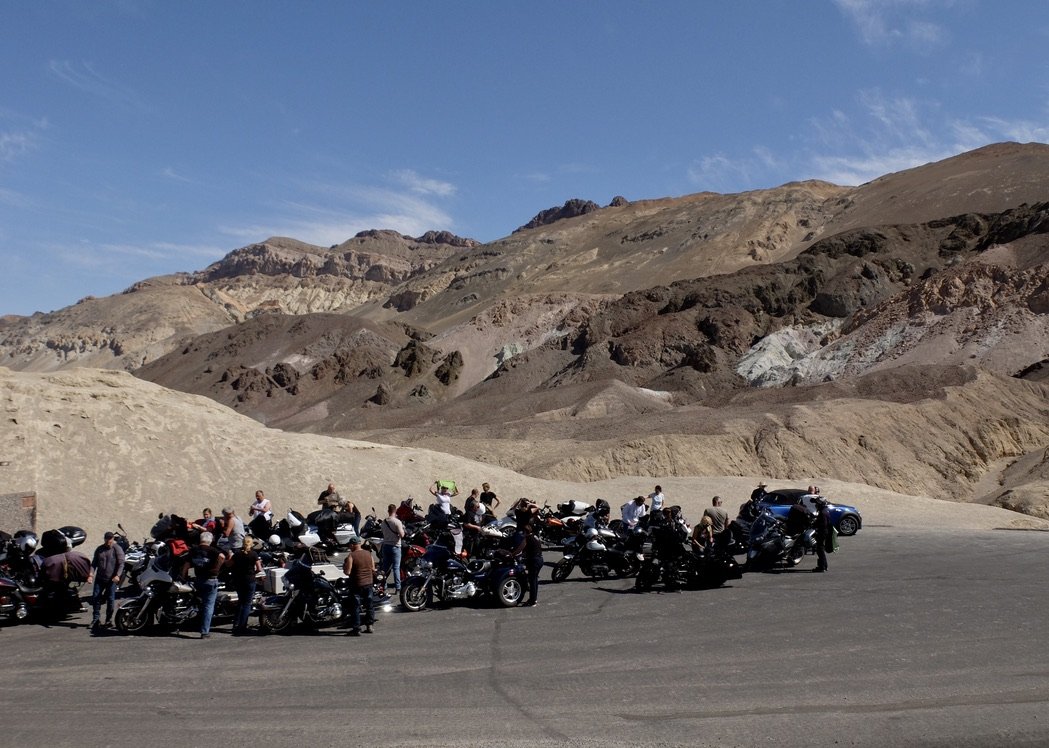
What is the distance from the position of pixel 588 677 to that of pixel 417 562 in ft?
19.7

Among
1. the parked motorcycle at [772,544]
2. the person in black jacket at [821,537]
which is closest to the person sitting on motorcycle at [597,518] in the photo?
the parked motorcycle at [772,544]

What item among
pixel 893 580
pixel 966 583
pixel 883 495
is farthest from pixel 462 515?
pixel 883 495

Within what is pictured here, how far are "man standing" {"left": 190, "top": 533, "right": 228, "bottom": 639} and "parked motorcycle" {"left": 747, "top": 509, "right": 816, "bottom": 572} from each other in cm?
1055

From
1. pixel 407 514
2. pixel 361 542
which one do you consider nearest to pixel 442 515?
pixel 407 514

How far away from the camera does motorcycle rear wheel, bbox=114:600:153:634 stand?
43.0ft

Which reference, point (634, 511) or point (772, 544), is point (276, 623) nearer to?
point (634, 511)

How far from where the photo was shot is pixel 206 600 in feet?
41.8

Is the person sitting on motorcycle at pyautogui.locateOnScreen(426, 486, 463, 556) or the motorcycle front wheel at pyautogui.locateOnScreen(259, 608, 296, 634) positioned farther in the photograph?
the person sitting on motorcycle at pyautogui.locateOnScreen(426, 486, 463, 556)

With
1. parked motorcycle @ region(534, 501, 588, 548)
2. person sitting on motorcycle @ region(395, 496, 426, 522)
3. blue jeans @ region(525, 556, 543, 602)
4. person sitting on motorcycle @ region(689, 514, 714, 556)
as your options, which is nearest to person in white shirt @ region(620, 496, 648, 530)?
person sitting on motorcycle @ region(689, 514, 714, 556)

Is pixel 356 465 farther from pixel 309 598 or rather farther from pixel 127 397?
pixel 309 598

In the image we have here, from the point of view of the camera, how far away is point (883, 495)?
109 ft

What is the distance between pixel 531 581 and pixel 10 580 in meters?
8.13

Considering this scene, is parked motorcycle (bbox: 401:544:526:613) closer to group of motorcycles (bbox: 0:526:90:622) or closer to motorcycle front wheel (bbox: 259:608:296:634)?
motorcycle front wheel (bbox: 259:608:296:634)

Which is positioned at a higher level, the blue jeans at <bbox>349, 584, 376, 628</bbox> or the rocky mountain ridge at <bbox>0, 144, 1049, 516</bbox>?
the rocky mountain ridge at <bbox>0, 144, 1049, 516</bbox>
